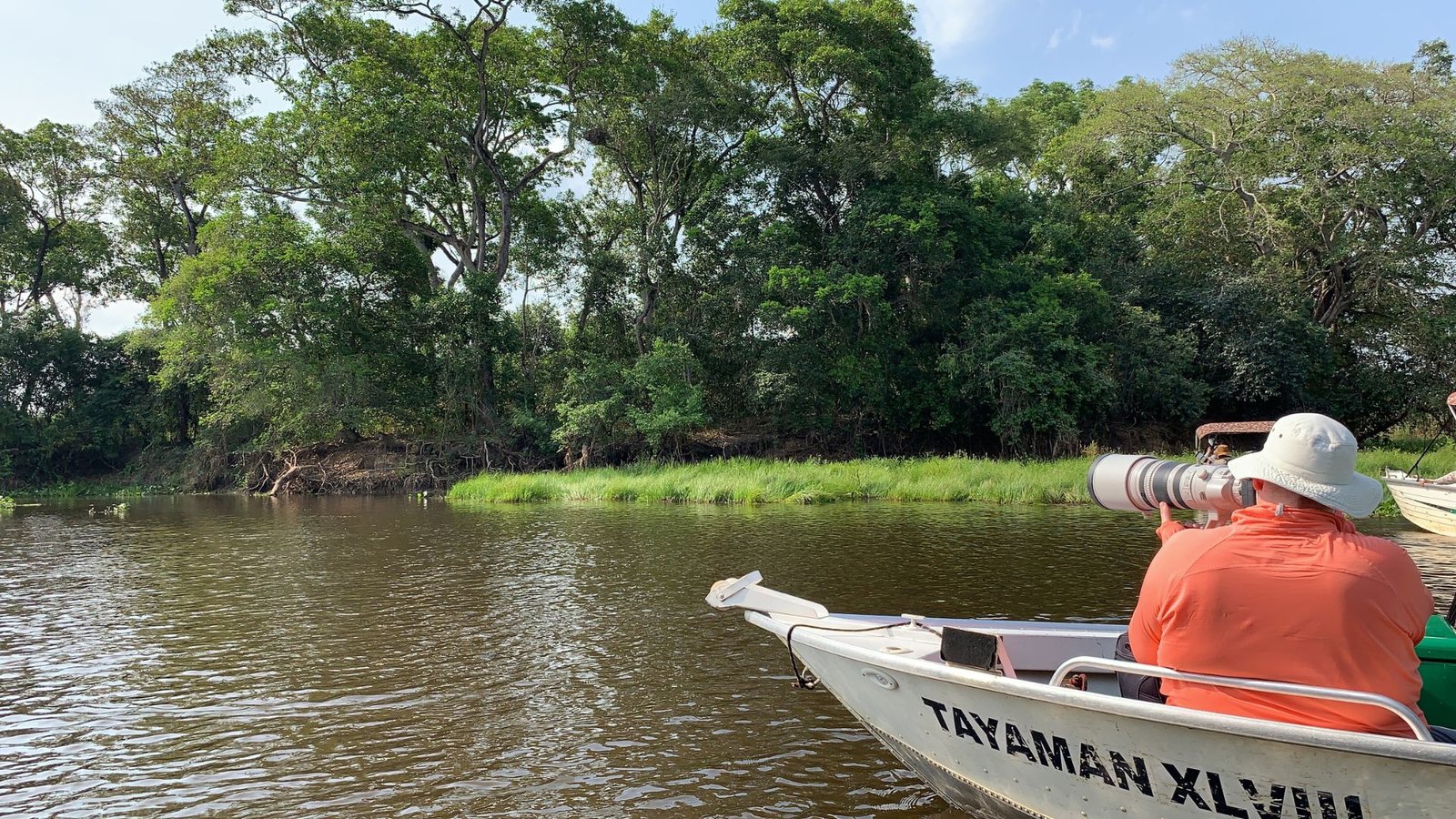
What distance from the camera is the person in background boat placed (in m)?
2.81

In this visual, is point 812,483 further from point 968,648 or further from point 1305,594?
point 1305,594

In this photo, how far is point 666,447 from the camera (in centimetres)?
2762

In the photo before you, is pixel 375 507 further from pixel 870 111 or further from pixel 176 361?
pixel 870 111

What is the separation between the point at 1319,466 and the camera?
2.91 metres

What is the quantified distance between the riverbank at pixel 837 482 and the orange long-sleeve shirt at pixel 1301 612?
53.1 ft

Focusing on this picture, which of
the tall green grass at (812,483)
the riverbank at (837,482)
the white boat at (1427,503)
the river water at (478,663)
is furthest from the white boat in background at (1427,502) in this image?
the tall green grass at (812,483)

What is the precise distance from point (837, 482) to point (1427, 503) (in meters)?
11.0

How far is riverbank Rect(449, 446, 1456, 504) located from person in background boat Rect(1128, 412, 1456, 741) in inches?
637

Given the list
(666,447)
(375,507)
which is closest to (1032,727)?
(375,507)

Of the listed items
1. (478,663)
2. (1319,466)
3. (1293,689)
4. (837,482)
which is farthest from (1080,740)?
(837,482)

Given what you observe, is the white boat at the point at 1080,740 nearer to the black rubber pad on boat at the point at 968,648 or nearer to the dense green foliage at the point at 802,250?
the black rubber pad on boat at the point at 968,648

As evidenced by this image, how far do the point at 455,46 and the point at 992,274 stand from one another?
778 inches

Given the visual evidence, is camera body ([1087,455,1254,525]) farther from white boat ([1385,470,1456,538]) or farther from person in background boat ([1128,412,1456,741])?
white boat ([1385,470,1456,538])

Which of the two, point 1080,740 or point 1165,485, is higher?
point 1165,485
